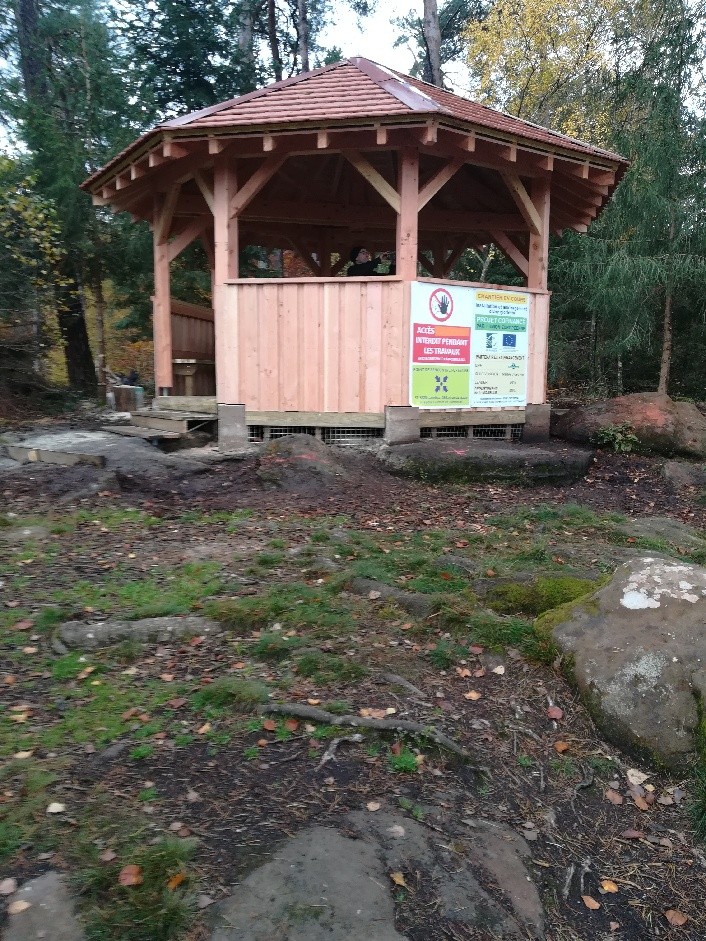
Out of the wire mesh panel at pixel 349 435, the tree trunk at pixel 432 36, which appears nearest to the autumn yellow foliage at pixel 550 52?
the tree trunk at pixel 432 36

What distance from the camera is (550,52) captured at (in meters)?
22.6

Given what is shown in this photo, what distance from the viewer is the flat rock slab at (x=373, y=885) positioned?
2.33 m

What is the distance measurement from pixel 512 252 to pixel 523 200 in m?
1.85

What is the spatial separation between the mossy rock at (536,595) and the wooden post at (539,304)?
5.94 meters

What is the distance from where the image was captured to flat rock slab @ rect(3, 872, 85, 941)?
2211 millimetres

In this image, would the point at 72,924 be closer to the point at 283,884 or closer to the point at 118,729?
the point at 283,884

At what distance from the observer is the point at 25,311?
1373 cm

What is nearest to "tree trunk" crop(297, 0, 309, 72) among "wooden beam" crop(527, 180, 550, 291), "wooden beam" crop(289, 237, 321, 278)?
"wooden beam" crop(289, 237, 321, 278)

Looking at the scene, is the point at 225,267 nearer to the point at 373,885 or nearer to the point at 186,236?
the point at 186,236

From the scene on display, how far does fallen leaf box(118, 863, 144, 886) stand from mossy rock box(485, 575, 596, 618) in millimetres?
2772

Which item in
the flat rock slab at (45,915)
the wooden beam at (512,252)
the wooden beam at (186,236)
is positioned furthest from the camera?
the wooden beam at (512,252)

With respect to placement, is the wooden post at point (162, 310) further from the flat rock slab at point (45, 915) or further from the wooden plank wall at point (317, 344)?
the flat rock slab at point (45, 915)

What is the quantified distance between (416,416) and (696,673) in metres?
6.06

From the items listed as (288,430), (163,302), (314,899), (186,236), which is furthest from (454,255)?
(314,899)
